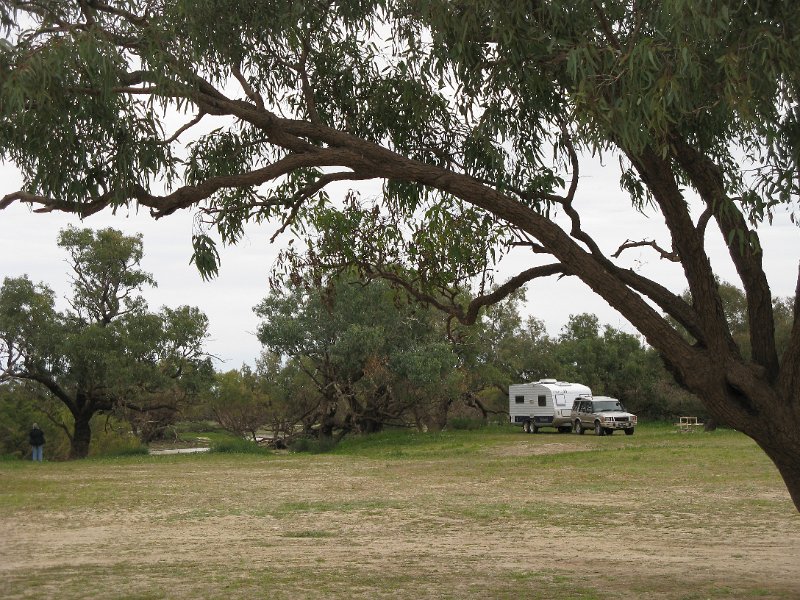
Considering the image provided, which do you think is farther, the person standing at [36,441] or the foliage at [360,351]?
the foliage at [360,351]

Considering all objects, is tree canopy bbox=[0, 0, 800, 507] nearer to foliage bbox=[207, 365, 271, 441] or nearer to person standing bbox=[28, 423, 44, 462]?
person standing bbox=[28, 423, 44, 462]

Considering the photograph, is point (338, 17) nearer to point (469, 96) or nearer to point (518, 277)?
point (469, 96)

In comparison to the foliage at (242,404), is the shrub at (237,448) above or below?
below

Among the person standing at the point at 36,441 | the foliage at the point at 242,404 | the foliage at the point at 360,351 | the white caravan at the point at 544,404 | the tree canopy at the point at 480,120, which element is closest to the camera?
the tree canopy at the point at 480,120

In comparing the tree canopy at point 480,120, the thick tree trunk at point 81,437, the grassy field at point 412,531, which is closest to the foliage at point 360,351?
the thick tree trunk at point 81,437

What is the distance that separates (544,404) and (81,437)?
19694mm

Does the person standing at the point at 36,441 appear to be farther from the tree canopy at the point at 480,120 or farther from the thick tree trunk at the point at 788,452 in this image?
the thick tree trunk at the point at 788,452

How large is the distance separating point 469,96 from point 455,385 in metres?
32.3

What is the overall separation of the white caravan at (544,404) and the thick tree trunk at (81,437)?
19.2m

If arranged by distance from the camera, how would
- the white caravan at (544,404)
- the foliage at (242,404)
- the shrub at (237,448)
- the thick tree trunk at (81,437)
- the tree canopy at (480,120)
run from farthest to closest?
the foliage at (242,404), the white caravan at (544,404), the thick tree trunk at (81,437), the shrub at (237,448), the tree canopy at (480,120)

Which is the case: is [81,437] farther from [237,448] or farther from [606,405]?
[606,405]

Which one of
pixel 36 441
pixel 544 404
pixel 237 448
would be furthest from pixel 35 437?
pixel 544 404

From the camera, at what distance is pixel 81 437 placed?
125 ft

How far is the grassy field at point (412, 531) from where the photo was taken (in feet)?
32.3
